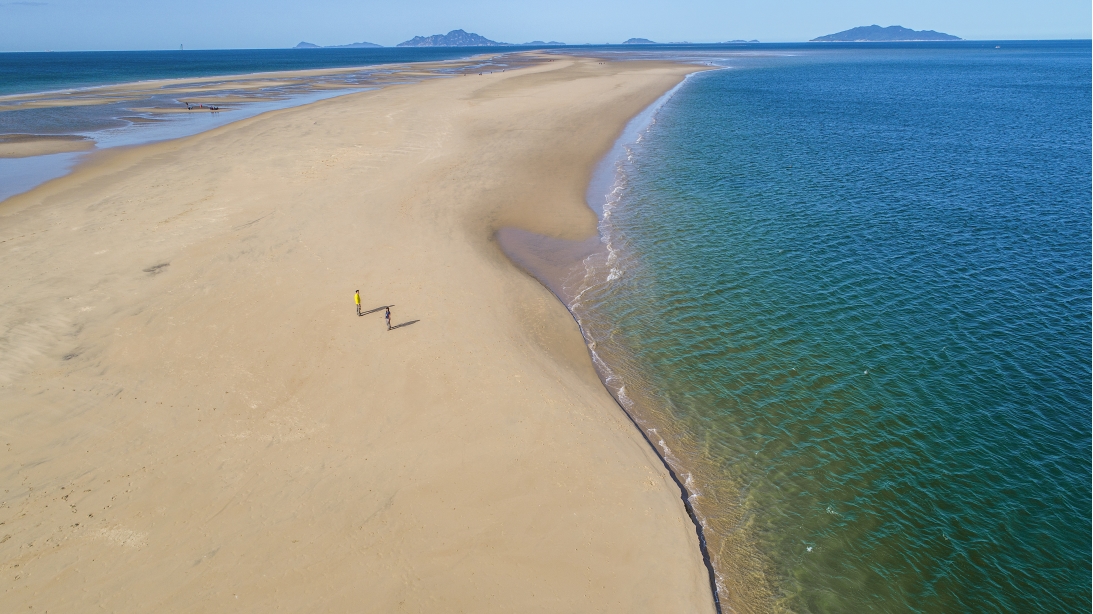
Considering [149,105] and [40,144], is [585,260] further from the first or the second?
[149,105]

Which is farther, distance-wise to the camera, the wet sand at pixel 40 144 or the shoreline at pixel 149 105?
the wet sand at pixel 40 144

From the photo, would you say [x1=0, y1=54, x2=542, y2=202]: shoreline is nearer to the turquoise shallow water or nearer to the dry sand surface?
the dry sand surface

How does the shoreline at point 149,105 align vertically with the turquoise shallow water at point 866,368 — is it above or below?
above

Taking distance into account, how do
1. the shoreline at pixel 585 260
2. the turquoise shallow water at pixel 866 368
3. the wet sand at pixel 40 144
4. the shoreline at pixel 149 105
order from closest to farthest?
the turquoise shallow water at pixel 866 368 → the shoreline at pixel 585 260 → the shoreline at pixel 149 105 → the wet sand at pixel 40 144

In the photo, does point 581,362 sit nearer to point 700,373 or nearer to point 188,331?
point 700,373

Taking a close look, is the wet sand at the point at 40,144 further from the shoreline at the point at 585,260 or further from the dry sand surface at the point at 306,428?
the shoreline at the point at 585,260

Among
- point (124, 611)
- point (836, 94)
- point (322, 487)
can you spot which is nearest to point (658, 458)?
point (322, 487)

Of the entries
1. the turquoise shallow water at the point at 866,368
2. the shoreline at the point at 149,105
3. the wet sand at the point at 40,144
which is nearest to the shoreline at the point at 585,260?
the turquoise shallow water at the point at 866,368
